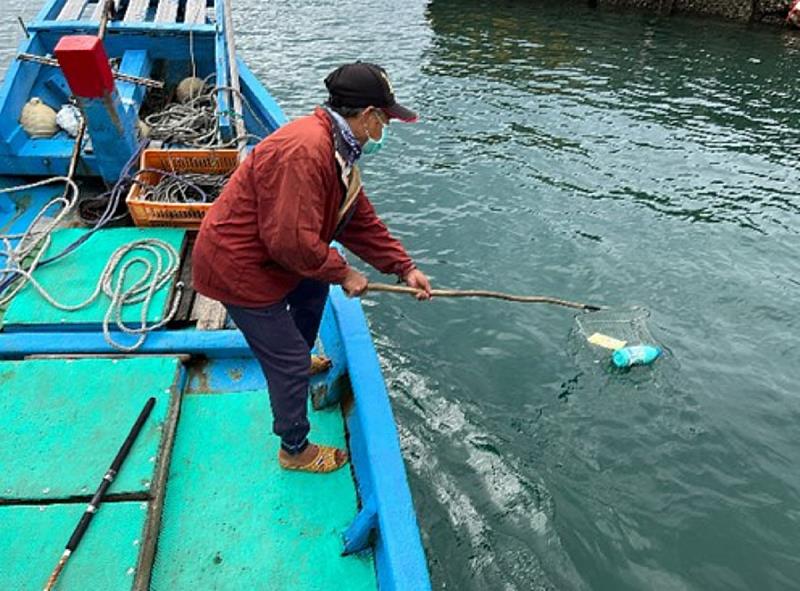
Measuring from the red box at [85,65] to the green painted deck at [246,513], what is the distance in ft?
9.66

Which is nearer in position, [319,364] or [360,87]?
[360,87]

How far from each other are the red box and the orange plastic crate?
2.59ft

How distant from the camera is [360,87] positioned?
2.71m

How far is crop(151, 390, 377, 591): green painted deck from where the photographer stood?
2.89 meters

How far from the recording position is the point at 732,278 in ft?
25.4

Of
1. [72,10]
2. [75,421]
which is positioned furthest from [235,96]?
[75,421]

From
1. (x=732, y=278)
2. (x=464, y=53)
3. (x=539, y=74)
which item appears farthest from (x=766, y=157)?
(x=464, y=53)

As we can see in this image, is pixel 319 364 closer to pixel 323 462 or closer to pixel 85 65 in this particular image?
pixel 323 462

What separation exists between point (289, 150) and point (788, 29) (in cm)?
2268

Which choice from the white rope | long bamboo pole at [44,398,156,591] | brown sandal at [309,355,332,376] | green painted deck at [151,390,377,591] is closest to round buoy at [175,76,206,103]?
the white rope

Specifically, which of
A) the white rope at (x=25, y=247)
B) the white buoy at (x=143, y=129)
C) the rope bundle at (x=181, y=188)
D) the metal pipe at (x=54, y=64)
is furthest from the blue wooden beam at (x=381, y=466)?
the metal pipe at (x=54, y=64)

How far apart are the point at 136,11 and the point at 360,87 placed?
24.7 ft

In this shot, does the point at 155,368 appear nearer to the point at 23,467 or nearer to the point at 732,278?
the point at 23,467

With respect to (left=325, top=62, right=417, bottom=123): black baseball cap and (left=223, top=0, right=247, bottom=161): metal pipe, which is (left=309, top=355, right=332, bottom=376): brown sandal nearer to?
(left=325, top=62, right=417, bottom=123): black baseball cap
